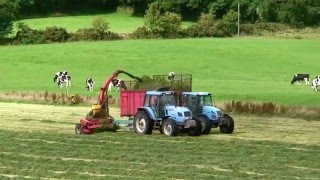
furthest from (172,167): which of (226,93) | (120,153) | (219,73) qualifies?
(219,73)

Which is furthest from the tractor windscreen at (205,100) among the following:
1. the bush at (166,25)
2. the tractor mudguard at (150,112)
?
the bush at (166,25)

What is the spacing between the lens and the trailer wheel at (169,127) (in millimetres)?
23078

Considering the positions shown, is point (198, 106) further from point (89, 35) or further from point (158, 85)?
point (89, 35)

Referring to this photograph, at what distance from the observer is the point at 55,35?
78125mm

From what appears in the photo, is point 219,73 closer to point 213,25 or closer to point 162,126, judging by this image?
point 213,25

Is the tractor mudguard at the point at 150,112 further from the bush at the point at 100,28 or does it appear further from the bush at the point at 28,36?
the bush at the point at 100,28

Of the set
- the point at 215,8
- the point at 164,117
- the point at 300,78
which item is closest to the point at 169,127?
the point at 164,117

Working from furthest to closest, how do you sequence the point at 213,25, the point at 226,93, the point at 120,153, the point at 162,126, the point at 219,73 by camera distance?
the point at 213,25 → the point at 219,73 → the point at 226,93 → the point at 162,126 → the point at 120,153

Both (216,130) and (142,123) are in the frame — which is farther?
(216,130)

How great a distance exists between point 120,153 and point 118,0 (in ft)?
312

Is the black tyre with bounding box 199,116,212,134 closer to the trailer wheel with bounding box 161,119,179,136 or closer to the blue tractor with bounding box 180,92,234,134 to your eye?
the blue tractor with bounding box 180,92,234,134

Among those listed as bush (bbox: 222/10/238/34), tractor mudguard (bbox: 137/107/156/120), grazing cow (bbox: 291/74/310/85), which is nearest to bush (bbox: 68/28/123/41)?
bush (bbox: 222/10/238/34)

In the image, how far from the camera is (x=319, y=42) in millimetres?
78750

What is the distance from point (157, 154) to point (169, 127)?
15.7 feet
